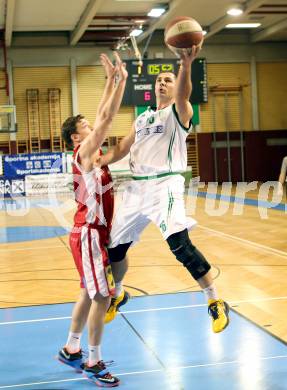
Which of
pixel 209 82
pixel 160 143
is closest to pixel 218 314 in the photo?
pixel 160 143

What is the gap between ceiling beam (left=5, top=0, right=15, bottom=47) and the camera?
17612 millimetres

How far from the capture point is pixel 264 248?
9188 millimetres

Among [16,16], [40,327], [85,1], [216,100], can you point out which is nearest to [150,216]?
[40,327]

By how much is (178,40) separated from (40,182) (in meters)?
17.6

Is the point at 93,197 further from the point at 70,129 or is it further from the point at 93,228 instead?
the point at 70,129

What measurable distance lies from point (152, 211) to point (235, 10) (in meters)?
16.9

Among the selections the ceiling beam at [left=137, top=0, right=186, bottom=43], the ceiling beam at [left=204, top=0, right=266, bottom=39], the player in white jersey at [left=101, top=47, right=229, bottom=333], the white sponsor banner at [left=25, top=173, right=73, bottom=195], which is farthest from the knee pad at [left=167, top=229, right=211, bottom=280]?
the white sponsor banner at [left=25, top=173, right=73, bottom=195]

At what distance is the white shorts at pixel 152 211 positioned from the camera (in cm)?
433

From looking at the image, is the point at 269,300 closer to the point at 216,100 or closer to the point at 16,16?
the point at 16,16

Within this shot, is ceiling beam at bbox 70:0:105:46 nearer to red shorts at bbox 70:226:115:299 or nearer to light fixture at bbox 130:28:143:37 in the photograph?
light fixture at bbox 130:28:143:37

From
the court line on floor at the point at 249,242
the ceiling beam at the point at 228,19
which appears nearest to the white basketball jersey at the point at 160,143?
the court line on floor at the point at 249,242

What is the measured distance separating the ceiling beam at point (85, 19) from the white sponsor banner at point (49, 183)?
196 inches

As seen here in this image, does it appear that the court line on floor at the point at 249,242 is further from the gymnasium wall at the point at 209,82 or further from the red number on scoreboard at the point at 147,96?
the gymnasium wall at the point at 209,82

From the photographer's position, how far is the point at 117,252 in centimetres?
449
